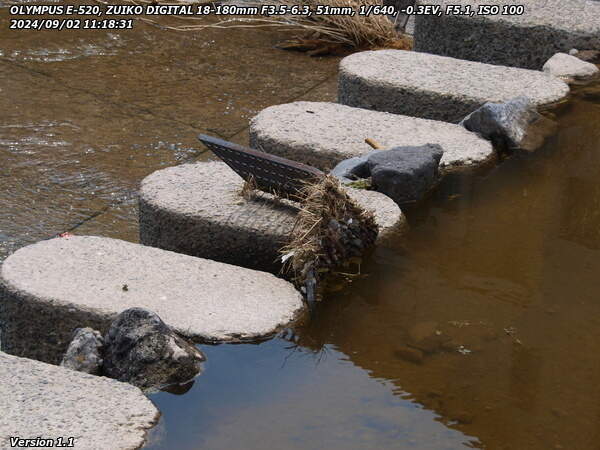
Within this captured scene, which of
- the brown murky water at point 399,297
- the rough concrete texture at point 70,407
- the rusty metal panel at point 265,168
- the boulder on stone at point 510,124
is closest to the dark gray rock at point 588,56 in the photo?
the brown murky water at point 399,297

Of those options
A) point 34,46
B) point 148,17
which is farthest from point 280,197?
point 148,17

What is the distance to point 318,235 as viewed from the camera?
269 centimetres

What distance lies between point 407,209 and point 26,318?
1.27m

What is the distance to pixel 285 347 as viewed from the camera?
241 centimetres

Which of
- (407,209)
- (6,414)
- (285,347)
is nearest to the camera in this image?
(6,414)

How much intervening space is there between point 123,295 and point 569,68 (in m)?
2.51

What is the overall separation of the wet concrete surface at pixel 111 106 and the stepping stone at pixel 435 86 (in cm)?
61

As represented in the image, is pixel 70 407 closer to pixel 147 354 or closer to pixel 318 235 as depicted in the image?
pixel 147 354

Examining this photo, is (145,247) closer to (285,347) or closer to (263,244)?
(263,244)

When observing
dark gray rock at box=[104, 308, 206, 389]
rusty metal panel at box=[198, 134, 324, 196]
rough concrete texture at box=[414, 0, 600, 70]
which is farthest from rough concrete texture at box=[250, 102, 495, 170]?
dark gray rock at box=[104, 308, 206, 389]

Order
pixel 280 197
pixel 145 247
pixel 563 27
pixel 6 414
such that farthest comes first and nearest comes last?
pixel 563 27 < pixel 280 197 < pixel 145 247 < pixel 6 414

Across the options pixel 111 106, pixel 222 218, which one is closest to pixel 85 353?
pixel 222 218

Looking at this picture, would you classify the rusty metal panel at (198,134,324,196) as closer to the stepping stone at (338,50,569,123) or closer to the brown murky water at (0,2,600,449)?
the brown murky water at (0,2,600,449)

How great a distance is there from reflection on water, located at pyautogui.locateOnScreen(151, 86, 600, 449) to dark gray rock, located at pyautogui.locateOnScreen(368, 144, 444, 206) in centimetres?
7
